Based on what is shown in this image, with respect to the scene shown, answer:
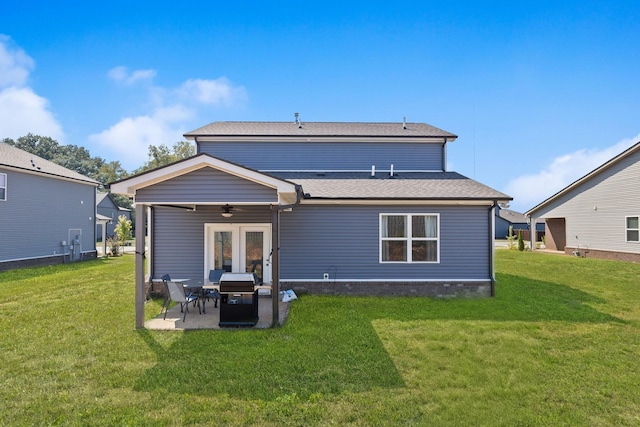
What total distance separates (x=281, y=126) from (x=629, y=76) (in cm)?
1562

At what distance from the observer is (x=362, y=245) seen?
388 inches

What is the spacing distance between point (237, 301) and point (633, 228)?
20.8m

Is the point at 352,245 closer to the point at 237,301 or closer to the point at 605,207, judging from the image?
the point at 237,301

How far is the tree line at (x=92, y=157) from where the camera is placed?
49.3 m

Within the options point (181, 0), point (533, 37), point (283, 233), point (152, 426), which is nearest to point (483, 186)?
point (283, 233)

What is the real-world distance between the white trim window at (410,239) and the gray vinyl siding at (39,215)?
1701 cm

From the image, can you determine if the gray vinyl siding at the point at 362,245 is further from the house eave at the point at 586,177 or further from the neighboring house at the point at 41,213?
the neighboring house at the point at 41,213

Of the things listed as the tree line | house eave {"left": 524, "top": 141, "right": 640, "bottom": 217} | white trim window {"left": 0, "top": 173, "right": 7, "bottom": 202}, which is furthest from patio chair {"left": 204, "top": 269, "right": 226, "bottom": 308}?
the tree line

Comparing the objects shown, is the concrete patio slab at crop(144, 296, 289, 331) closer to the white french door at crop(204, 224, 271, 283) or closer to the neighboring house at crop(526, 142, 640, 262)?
the white french door at crop(204, 224, 271, 283)

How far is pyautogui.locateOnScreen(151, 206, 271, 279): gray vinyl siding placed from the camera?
9.91 metres

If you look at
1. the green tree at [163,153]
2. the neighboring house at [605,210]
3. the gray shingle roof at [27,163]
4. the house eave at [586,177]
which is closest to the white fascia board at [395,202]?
the neighboring house at [605,210]

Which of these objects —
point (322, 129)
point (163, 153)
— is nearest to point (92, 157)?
point (163, 153)

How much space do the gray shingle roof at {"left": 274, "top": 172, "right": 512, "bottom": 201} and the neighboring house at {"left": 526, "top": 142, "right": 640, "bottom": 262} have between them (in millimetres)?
12296

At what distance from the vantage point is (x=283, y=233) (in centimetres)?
991
